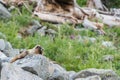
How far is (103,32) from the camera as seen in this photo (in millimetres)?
11273

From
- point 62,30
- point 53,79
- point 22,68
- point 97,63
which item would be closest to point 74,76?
point 53,79

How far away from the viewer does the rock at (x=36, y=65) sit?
4.68m

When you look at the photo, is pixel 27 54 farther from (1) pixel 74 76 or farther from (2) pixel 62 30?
(2) pixel 62 30

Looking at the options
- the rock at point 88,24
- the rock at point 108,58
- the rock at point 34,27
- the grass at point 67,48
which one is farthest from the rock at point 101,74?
the rock at point 88,24

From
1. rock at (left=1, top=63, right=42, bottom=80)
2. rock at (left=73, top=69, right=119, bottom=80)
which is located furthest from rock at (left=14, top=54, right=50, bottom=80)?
rock at (left=73, top=69, right=119, bottom=80)

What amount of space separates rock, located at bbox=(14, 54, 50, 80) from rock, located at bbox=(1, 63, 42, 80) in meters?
0.15

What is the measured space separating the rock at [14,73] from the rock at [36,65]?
15 cm

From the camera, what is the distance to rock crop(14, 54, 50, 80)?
468 cm

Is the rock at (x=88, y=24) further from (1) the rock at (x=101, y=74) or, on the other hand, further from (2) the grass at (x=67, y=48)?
(1) the rock at (x=101, y=74)

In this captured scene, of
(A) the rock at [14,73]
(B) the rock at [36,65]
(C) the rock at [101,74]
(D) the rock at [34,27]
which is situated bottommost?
(D) the rock at [34,27]

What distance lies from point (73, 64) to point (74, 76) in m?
2.02

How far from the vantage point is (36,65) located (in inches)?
185

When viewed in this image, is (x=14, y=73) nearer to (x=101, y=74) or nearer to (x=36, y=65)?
(x=36, y=65)

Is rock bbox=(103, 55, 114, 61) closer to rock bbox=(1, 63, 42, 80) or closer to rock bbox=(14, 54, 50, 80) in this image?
rock bbox=(14, 54, 50, 80)
